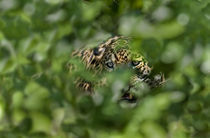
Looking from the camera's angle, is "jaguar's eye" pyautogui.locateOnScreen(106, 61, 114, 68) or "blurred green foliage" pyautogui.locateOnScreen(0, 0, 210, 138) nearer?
"blurred green foliage" pyautogui.locateOnScreen(0, 0, 210, 138)

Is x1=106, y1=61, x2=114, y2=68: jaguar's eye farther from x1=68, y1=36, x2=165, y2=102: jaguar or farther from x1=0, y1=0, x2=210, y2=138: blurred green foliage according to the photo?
x1=0, y1=0, x2=210, y2=138: blurred green foliage

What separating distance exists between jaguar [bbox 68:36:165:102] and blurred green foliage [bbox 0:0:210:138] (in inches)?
14.2

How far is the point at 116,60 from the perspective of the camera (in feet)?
10.7

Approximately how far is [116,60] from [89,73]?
2.13 ft

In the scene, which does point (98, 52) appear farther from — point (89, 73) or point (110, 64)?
point (89, 73)

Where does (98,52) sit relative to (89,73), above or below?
above

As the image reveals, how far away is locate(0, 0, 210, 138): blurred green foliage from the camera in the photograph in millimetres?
2570

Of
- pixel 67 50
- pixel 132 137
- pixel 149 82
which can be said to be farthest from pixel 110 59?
pixel 132 137

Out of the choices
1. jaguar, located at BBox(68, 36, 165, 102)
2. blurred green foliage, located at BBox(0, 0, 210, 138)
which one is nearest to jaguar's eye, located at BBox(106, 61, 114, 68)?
jaguar, located at BBox(68, 36, 165, 102)

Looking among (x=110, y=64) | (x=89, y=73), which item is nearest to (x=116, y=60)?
(x=110, y=64)

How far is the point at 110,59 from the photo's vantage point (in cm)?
330

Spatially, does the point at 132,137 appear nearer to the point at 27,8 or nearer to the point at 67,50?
the point at 67,50

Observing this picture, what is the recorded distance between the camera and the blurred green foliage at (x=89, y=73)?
2570 mm

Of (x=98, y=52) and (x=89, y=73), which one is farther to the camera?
(x=98, y=52)
